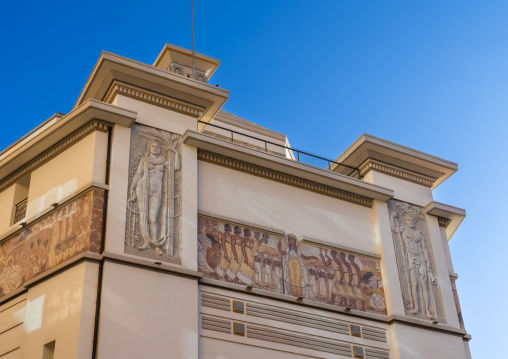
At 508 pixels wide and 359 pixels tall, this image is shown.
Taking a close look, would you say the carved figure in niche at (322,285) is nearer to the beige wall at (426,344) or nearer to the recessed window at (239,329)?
the beige wall at (426,344)

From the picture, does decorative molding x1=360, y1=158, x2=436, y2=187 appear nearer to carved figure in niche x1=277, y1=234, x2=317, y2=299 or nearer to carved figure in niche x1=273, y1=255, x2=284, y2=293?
carved figure in niche x1=277, y1=234, x2=317, y2=299

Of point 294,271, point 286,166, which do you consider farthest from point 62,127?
point 294,271

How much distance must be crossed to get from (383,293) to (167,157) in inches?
197

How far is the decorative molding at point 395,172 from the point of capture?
18.5m

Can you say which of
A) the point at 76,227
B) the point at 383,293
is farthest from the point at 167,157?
the point at 383,293

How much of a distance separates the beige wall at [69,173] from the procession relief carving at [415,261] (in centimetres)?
636

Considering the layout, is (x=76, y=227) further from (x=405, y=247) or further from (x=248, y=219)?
(x=405, y=247)

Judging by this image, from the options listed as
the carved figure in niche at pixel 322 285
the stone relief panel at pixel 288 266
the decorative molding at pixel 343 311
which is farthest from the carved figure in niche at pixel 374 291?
the carved figure in niche at pixel 322 285

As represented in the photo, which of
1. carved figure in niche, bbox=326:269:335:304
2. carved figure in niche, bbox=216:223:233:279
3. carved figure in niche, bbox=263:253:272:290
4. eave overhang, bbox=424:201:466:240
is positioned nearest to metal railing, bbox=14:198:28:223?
carved figure in niche, bbox=216:223:233:279

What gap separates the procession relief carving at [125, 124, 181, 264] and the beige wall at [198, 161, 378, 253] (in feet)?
2.10

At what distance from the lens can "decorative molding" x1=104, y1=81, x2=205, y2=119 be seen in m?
16.2

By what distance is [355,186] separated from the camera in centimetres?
1761

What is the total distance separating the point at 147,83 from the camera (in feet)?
53.7

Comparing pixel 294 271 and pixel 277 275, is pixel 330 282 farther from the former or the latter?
pixel 277 275
